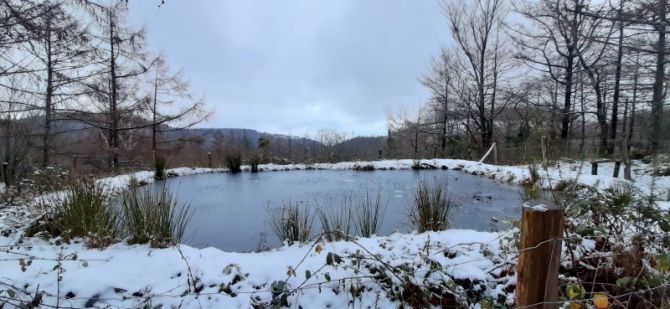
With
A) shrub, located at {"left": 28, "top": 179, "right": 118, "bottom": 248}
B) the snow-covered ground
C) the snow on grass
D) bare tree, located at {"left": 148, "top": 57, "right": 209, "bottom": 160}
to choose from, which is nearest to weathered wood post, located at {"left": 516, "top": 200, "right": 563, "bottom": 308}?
the snow-covered ground

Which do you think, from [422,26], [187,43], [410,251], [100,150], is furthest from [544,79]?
[100,150]

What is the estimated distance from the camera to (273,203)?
15.0ft

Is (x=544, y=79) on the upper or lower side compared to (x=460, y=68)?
lower

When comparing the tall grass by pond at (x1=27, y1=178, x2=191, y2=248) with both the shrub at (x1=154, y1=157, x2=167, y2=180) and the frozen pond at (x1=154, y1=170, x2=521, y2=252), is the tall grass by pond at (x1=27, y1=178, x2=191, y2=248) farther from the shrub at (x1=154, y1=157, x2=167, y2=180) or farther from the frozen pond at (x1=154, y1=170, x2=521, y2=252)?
the shrub at (x1=154, y1=157, x2=167, y2=180)

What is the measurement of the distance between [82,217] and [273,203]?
214 centimetres

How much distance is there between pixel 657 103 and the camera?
7945 millimetres

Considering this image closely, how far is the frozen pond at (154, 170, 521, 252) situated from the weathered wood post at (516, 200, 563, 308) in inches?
85.5

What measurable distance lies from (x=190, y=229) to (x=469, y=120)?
14.4 m

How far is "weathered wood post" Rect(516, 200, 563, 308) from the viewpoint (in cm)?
101

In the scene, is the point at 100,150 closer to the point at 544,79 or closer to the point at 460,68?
the point at 460,68

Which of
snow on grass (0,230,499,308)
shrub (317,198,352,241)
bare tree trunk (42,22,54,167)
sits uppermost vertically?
bare tree trunk (42,22,54,167)

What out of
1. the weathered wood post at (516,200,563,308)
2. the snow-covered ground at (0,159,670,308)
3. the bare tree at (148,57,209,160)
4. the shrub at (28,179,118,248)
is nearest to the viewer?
the weathered wood post at (516,200,563,308)

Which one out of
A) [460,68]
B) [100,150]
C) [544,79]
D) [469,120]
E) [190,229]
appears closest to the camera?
[190,229]

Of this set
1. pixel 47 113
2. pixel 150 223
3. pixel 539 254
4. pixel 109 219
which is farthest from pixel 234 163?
pixel 539 254
